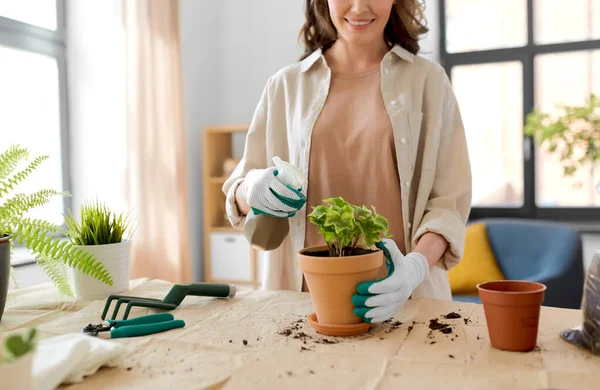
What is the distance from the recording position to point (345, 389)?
2.35 ft

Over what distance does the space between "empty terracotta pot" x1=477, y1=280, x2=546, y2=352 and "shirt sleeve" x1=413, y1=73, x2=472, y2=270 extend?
0.40 m

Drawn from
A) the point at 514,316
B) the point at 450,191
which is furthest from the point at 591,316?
the point at 450,191

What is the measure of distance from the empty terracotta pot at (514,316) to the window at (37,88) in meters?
2.60

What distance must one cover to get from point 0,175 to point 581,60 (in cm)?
372

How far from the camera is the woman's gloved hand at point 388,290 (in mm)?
919

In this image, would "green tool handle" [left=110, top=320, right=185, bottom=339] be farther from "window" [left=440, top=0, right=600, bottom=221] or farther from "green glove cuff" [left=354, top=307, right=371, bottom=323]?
"window" [left=440, top=0, right=600, bottom=221]

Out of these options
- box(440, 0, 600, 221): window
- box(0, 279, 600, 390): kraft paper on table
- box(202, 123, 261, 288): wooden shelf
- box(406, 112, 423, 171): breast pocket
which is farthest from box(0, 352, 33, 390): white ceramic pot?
→ box(440, 0, 600, 221): window

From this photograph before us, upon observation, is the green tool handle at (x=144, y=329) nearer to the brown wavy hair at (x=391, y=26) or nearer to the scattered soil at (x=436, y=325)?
the scattered soil at (x=436, y=325)

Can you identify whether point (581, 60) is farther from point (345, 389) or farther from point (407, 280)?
point (345, 389)

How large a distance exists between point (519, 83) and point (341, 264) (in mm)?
3440

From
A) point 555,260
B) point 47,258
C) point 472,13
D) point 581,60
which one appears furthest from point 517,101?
point 47,258

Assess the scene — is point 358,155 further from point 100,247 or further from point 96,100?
point 96,100

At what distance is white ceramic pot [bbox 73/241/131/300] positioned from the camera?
1.24 m

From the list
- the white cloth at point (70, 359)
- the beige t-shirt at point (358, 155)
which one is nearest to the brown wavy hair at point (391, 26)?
the beige t-shirt at point (358, 155)
